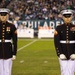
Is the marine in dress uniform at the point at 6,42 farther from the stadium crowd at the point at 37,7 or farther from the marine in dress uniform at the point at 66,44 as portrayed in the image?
the stadium crowd at the point at 37,7

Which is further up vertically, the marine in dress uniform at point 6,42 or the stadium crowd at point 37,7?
the marine in dress uniform at point 6,42

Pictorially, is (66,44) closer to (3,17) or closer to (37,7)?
(3,17)

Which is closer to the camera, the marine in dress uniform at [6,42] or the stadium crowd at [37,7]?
the marine in dress uniform at [6,42]

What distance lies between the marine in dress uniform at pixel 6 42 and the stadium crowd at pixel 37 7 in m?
28.2

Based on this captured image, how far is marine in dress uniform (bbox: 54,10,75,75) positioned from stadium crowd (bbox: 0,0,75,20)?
28055mm

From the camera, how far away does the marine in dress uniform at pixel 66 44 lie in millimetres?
8078

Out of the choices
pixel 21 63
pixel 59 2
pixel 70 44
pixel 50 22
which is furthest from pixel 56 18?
pixel 70 44

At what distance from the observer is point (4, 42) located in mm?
8148

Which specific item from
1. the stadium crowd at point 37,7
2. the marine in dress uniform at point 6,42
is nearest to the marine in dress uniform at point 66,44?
the marine in dress uniform at point 6,42

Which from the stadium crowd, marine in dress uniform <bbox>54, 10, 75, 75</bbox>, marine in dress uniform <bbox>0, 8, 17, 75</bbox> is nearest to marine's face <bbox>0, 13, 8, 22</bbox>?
marine in dress uniform <bbox>0, 8, 17, 75</bbox>

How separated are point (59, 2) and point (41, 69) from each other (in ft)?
89.8

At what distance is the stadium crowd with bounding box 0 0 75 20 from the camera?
122 feet

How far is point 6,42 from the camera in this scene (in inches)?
321

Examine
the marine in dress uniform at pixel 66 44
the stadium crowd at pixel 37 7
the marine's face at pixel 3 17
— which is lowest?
the stadium crowd at pixel 37 7
